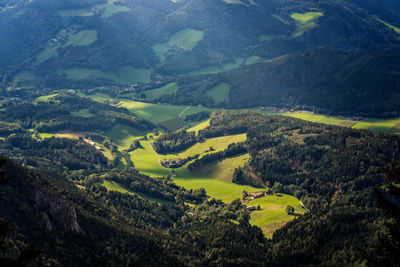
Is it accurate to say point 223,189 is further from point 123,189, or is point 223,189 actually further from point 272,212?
point 123,189

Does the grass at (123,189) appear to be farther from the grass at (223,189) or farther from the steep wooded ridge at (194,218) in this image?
the grass at (223,189)

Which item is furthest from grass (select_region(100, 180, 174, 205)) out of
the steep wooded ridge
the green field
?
the green field

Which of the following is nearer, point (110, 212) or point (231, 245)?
point (231, 245)

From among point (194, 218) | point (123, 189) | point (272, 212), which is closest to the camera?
point (272, 212)

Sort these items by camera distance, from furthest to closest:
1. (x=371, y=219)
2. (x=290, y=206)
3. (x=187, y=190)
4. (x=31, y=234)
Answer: (x=187, y=190), (x=290, y=206), (x=371, y=219), (x=31, y=234)

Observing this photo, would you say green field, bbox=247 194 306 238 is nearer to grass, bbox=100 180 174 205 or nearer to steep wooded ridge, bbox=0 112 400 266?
steep wooded ridge, bbox=0 112 400 266

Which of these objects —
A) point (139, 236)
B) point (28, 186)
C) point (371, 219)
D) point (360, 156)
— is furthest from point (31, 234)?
point (360, 156)

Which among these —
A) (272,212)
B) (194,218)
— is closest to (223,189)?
(194,218)

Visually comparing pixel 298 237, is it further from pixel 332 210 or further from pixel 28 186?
pixel 28 186
